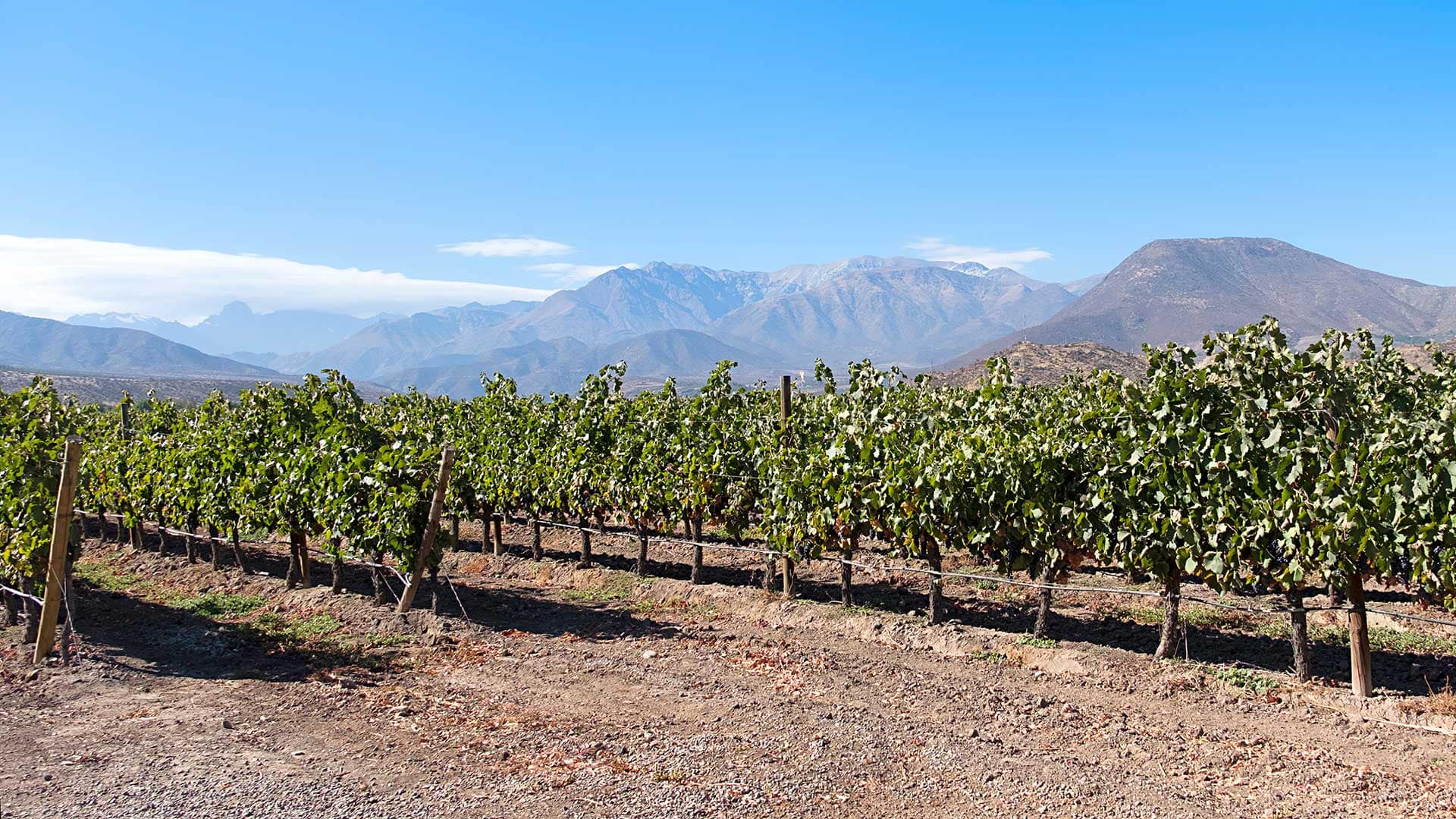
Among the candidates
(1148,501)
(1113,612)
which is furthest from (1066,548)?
(1113,612)

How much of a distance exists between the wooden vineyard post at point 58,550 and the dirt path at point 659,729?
0.41 meters

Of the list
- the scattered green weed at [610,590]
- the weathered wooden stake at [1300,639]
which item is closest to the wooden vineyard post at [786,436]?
the scattered green weed at [610,590]

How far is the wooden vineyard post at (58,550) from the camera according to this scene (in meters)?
11.0

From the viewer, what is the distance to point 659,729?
30.5ft

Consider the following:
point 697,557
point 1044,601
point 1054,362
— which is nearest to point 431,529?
point 697,557

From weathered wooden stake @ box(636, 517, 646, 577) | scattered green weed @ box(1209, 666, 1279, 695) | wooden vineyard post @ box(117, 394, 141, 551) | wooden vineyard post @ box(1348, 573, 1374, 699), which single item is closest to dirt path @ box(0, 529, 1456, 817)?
scattered green weed @ box(1209, 666, 1279, 695)

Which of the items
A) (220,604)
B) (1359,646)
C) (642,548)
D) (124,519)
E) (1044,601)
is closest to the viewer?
(1359,646)

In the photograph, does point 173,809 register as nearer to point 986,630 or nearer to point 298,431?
point 298,431

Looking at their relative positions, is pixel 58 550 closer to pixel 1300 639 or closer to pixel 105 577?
pixel 105 577

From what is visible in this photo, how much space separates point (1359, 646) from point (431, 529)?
1060 cm

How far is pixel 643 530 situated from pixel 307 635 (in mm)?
6213

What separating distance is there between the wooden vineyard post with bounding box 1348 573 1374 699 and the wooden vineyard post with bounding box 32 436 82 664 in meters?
13.6

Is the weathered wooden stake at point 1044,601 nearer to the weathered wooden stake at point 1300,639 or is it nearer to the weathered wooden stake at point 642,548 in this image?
the weathered wooden stake at point 1300,639

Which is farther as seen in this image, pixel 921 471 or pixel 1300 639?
pixel 921 471
